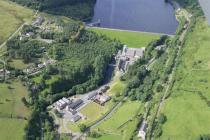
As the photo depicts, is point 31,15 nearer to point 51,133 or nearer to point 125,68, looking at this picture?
point 125,68

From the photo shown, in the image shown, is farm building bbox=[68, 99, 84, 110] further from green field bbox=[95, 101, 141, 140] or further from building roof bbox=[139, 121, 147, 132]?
building roof bbox=[139, 121, 147, 132]

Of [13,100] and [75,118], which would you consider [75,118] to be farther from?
[13,100]

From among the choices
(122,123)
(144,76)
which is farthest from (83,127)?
(144,76)

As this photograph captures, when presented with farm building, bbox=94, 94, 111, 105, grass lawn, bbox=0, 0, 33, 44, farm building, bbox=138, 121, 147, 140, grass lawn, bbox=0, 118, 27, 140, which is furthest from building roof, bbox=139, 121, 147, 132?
grass lawn, bbox=0, 0, 33, 44

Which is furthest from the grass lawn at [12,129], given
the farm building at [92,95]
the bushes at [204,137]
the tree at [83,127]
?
the bushes at [204,137]

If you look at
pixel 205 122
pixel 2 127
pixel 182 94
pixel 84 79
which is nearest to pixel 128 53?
pixel 84 79

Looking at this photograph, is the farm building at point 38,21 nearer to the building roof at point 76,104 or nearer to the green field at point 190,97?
the building roof at point 76,104
